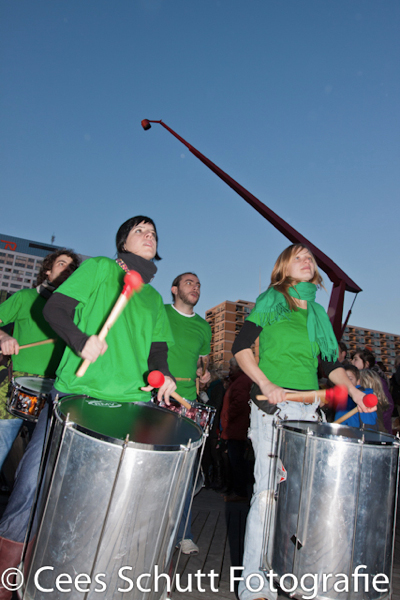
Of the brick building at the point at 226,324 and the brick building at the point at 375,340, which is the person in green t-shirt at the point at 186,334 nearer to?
the brick building at the point at 226,324

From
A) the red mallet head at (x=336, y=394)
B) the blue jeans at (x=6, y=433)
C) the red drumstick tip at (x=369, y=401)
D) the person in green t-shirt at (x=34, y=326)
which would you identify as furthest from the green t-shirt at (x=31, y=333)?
the red drumstick tip at (x=369, y=401)

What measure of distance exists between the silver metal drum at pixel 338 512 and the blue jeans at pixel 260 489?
0.50ft

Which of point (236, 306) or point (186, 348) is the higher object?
point (236, 306)

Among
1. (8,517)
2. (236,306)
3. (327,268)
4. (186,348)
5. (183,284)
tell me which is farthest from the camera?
(236,306)

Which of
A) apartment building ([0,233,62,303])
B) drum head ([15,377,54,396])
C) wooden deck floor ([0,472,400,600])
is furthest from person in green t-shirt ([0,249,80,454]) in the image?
apartment building ([0,233,62,303])

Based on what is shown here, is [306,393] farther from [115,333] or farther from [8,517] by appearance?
[8,517]

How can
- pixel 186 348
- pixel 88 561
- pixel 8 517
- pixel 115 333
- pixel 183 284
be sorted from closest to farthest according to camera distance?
pixel 88 561 → pixel 8 517 → pixel 115 333 → pixel 186 348 → pixel 183 284

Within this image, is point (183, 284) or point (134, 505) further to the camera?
point (183, 284)

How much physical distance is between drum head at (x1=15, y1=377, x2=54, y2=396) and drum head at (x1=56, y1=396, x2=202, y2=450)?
826 mm

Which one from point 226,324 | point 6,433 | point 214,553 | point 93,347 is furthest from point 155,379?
point 226,324

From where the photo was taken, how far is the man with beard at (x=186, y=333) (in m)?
3.40

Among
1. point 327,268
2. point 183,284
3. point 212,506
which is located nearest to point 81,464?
point 183,284

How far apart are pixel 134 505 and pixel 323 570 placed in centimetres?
105

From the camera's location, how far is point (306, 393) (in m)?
2.14
